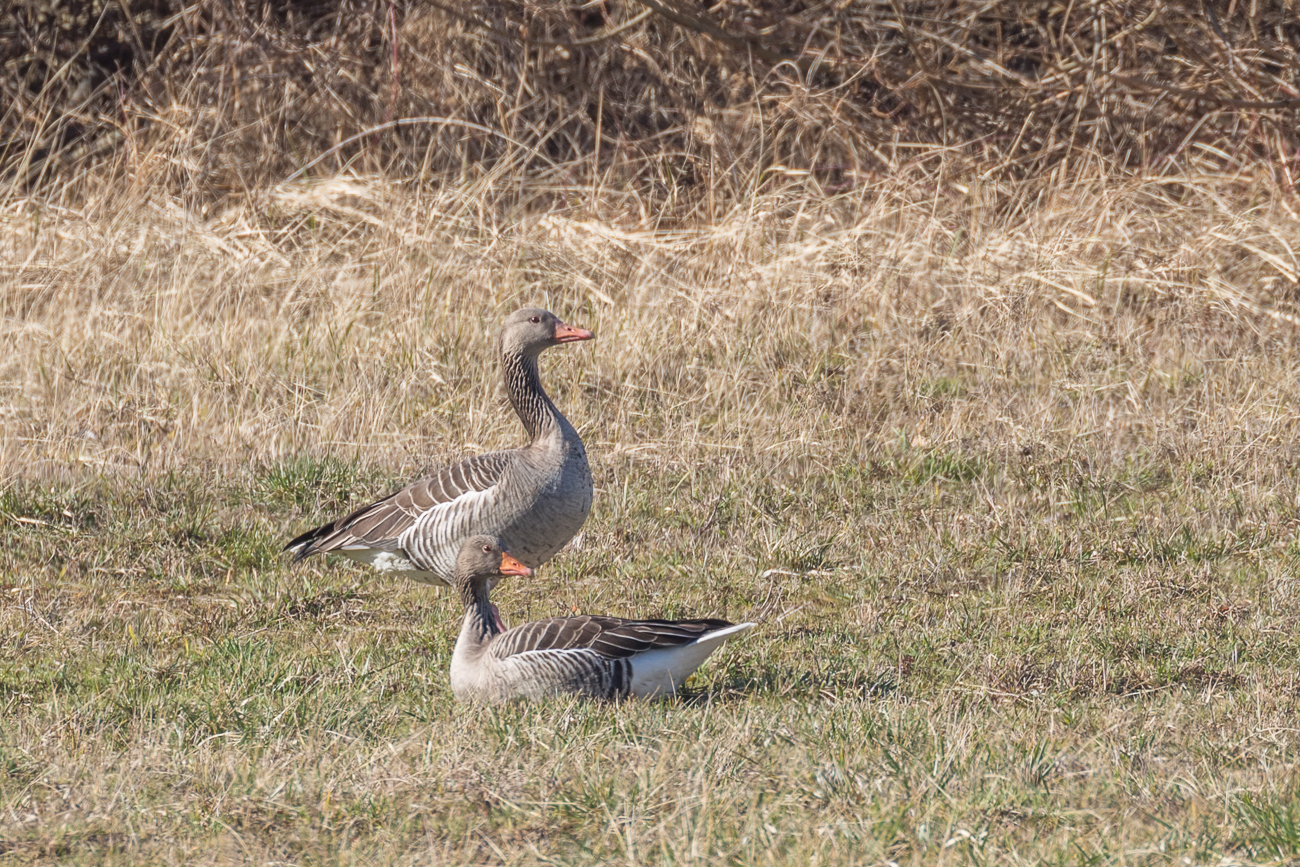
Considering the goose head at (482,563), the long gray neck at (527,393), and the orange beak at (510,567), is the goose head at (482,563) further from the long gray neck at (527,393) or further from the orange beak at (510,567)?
the long gray neck at (527,393)

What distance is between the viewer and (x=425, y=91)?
1415 centimetres

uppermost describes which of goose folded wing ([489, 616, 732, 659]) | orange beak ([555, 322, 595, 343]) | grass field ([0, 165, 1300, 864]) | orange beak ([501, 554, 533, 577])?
orange beak ([555, 322, 595, 343])

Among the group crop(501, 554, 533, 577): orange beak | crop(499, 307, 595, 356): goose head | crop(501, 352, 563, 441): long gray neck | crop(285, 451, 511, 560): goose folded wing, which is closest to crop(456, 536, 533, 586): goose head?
crop(501, 554, 533, 577): orange beak

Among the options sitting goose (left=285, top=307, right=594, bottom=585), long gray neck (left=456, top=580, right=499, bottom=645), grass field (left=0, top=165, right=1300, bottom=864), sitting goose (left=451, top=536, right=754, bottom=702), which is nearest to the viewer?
grass field (left=0, top=165, right=1300, bottom=864)

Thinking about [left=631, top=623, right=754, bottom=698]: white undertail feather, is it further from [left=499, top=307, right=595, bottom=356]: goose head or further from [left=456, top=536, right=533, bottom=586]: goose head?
[left=499, top=307, right=595, bottom=356]: goose head

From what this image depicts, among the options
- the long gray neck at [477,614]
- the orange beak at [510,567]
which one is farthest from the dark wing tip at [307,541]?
the orange beak at [510,567]

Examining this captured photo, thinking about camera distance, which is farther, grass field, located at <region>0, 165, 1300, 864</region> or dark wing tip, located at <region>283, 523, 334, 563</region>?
dark wing tip, located at <region>283, 523, 334, 563</region>

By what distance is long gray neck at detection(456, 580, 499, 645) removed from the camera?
17.4 feet

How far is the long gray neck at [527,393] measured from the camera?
6805 mm

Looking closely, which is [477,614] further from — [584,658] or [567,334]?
[567,334]

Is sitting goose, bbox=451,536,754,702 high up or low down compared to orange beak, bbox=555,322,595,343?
down

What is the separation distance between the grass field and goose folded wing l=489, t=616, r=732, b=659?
222mm

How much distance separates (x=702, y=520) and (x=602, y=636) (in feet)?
8.35

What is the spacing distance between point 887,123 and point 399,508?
25.9ft
